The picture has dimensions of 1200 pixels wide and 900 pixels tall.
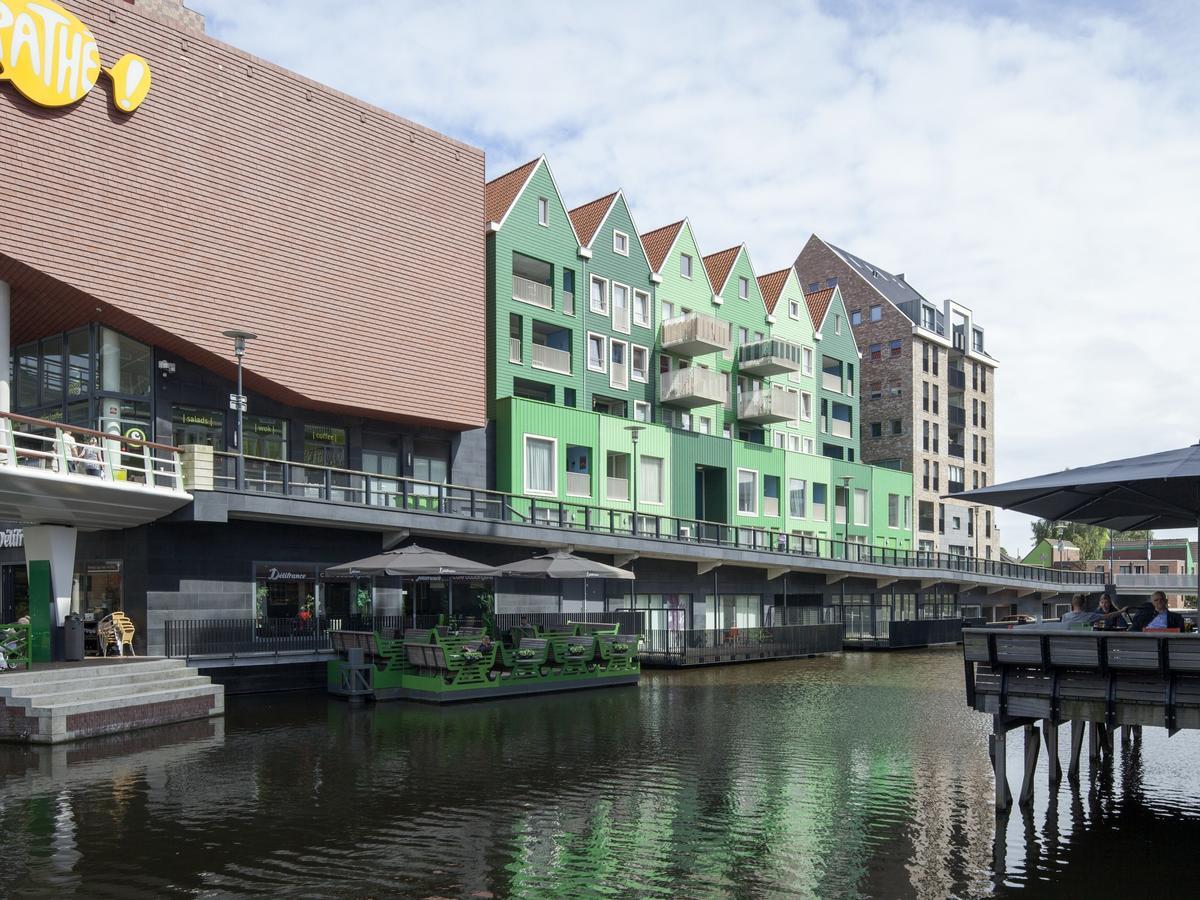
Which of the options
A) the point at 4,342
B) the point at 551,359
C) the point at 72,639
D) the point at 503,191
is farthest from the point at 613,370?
the point at 72,639

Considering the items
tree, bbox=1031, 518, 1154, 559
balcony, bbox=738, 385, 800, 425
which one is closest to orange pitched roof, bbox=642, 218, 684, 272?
balcony, bbox=738, 385, 800, 425

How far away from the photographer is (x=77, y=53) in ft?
87.4

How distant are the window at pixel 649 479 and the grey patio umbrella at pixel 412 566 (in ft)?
54.4

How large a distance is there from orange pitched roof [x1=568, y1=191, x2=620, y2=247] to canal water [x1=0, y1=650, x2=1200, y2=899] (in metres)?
26.7

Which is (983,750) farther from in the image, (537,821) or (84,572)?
(84,572)

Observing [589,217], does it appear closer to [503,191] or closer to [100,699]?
[503,191]

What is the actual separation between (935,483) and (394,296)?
4459 centimetres

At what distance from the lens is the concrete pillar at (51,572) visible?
2298 cm

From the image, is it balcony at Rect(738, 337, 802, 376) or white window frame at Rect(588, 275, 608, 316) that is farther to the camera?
balcony at Rect(738, 337, 802, 376)

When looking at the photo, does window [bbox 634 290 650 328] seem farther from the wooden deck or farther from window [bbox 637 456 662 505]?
the wooden deck

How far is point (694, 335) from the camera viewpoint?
46094 mm

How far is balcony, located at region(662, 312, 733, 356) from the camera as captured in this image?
46.2 metres

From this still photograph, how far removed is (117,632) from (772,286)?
129 feet

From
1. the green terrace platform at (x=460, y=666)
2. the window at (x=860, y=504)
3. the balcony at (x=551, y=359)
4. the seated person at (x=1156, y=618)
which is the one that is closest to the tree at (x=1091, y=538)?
the window at (x=860, y=504)
